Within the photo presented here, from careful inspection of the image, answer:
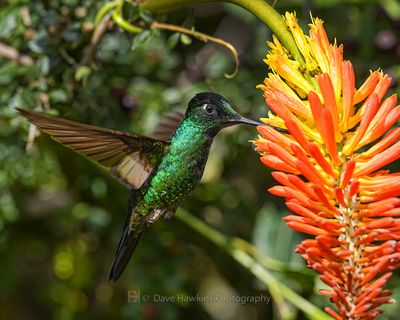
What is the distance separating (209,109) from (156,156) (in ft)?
0.75

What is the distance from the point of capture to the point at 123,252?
1920 mm

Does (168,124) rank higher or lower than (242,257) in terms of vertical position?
higher

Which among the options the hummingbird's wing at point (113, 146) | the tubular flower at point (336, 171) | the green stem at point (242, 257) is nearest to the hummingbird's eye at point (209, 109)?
the hummingbird's wing at point (113, 146)

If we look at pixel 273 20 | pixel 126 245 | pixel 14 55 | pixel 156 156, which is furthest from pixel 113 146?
pixel 14 55

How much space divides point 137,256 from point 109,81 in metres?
0.66

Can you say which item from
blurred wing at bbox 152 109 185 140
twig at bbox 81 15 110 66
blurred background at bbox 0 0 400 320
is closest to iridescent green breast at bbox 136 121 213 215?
blurred wing at bbox 152 109 185 140

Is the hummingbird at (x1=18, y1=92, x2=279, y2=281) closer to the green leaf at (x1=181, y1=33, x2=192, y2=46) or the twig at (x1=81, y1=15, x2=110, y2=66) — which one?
the green leaf at (x1=181, y1=33, x2=192, y2=46)

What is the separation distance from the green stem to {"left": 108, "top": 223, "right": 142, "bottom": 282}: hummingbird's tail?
44cm

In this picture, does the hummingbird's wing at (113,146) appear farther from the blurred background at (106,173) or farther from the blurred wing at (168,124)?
the blurred background at (106,173)

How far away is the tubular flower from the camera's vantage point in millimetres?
1194

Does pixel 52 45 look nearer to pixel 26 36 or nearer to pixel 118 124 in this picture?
pixel 26 36

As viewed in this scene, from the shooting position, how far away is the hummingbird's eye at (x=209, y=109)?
1.70 metres

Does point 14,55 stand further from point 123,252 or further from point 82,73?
point 123,252

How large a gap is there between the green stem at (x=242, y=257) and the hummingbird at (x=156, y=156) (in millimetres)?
464
